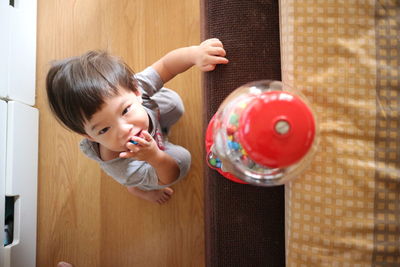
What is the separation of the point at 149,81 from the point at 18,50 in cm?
53

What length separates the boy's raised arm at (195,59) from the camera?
0.66 m

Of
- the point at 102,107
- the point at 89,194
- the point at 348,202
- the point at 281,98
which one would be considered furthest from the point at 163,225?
the point at 281,98

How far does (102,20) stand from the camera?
A: 112cm

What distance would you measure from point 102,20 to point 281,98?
0.95 metres

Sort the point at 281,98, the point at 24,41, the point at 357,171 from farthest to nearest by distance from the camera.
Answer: the point at 24,41 → the point at 357,171 → the point at 281,98

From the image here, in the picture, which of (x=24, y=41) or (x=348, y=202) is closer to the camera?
(x=348, y=202)

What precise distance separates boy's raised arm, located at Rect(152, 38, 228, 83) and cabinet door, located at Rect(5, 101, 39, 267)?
0.53 metres

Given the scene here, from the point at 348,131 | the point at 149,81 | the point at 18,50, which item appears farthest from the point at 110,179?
the point at 348,131

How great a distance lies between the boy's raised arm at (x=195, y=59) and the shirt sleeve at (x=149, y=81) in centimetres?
2

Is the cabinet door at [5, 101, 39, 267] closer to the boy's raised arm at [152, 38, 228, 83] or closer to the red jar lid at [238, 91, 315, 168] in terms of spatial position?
the boy's raised arm at [152, 38, 228, 83]

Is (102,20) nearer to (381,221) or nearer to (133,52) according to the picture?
(133,52)

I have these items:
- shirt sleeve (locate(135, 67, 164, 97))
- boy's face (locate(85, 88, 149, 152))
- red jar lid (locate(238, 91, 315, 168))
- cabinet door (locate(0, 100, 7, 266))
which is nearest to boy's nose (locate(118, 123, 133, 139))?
boy's face (locate(85, 88, 149, 152))

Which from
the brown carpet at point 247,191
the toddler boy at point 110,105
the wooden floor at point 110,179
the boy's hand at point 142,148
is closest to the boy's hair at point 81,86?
the toddler boy at point 110,105

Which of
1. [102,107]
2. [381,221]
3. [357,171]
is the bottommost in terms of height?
[381,221]
